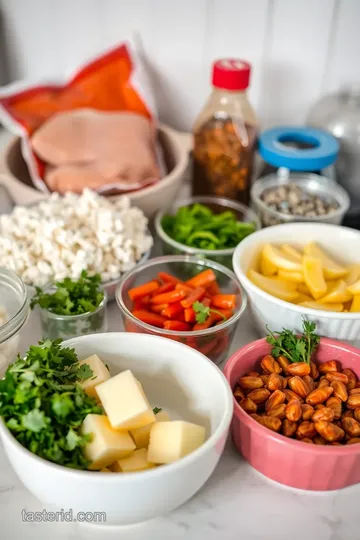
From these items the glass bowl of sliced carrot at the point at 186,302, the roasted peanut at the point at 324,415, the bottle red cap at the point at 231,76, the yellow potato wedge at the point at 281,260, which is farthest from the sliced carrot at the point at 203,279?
the bottle red cap at the point at 231,76

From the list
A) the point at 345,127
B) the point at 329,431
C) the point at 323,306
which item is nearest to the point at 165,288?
the point at 323,306

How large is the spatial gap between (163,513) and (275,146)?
2.57 feet

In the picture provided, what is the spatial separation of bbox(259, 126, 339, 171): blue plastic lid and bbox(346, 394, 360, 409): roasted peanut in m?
0.54

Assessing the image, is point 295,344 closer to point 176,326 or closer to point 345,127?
point 176,326

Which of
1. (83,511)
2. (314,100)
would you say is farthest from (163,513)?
(314,100)

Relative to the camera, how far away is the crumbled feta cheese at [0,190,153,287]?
96 centimetres

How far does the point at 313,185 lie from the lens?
124 centimetres

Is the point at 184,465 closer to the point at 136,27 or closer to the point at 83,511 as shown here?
the point at 83,511

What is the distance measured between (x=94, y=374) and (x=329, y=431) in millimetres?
306

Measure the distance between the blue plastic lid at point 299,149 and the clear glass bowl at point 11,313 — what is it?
589 mm

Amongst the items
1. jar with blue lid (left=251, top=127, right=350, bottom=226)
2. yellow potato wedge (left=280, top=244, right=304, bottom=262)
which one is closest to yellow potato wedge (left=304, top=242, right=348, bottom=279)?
yellow potato wedge (left=280, top=244, right=304, bottom=262)

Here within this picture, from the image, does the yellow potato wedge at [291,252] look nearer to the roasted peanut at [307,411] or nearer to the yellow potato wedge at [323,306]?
the yellow potato wedge at [323,306]

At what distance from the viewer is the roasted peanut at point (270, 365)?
2.72 feet

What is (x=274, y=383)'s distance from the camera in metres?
0.80
